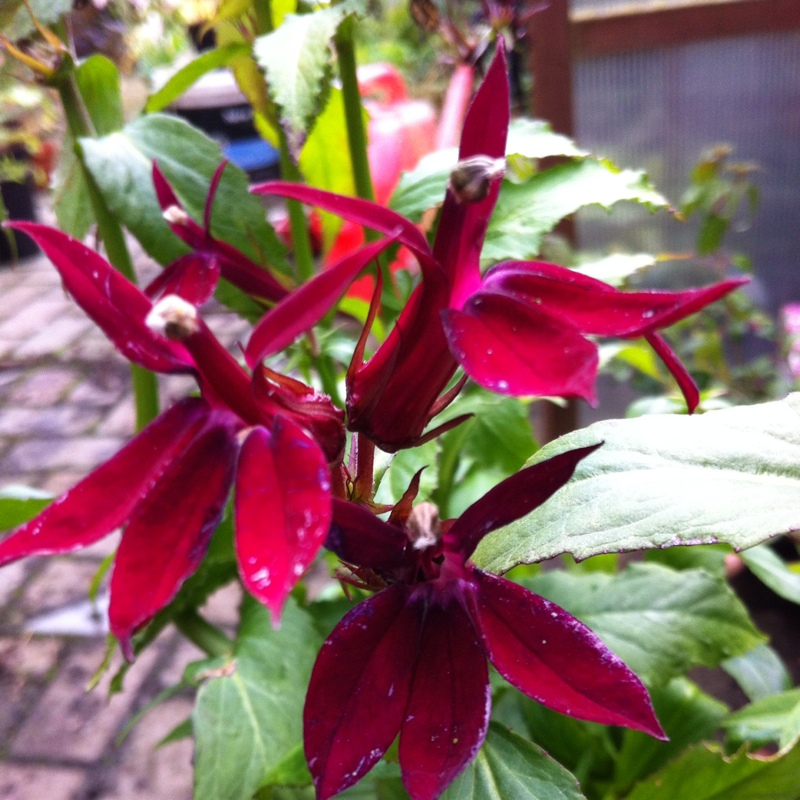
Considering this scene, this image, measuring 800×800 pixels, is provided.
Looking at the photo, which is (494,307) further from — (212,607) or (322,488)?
(212,607)

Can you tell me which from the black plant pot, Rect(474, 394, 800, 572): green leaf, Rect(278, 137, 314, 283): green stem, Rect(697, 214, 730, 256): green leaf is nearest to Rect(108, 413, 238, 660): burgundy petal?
Rect(474, 394, 800, 572): green leaf

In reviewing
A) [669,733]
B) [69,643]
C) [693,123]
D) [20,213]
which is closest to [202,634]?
[669,733]

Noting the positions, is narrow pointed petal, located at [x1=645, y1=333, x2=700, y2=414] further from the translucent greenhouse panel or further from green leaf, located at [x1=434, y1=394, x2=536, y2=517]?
the translucent greenhouse panel

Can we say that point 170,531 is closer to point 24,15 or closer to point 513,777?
point 513,777

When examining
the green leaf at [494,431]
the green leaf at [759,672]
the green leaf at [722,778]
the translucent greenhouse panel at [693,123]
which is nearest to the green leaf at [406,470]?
the green leaf at [494,431]

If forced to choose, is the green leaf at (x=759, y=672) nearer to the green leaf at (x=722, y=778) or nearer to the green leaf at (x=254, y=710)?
the green leaf at (x=722, y=778)

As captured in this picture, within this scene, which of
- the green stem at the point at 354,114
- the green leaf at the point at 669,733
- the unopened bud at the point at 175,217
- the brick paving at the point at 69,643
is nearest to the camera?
the unopened bud at the point at 175,217

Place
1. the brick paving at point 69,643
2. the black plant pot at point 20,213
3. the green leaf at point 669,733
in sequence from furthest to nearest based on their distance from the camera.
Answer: the black plant pot at point 20,213 → the brick paving at point 69,643 → the green leaf at point 669,733
